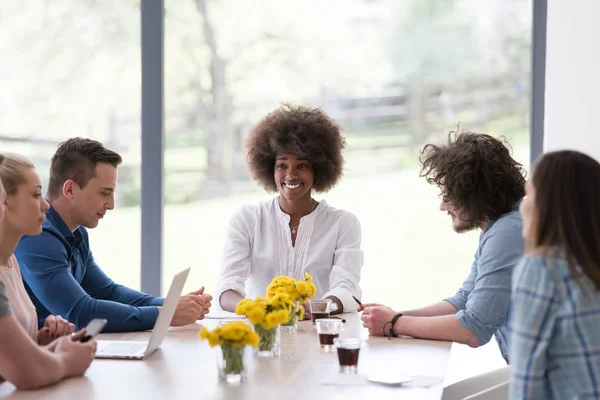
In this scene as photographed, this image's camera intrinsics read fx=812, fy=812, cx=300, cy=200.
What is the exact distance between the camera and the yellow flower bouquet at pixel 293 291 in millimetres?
2646

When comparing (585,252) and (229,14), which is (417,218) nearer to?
(229,14)

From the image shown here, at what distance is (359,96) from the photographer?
4676 mm

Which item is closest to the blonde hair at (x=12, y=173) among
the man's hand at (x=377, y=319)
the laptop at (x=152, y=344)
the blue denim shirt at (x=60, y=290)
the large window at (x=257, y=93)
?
the blue denim shirt at (x=60, y=290)

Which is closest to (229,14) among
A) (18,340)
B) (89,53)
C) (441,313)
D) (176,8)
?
(176,8)

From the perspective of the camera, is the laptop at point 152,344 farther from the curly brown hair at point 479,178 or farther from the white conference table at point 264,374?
the curly brown hair at point 479,178

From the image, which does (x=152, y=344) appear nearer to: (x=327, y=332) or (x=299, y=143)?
(x=327, y=332)

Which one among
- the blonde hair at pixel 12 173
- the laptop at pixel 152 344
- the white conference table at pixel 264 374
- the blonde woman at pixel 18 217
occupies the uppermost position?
the blonde hair at pixel 12 173

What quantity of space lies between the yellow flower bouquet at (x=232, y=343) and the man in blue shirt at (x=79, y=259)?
29.9 inches

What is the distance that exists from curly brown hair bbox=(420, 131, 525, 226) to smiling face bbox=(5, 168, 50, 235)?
4.21ft

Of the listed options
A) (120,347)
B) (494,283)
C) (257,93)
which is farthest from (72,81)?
(494,283)

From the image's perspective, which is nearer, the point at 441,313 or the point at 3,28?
the point at 441,313

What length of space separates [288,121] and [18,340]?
2.01 meters

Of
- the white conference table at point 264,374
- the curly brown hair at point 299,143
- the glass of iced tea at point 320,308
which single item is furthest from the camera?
the curly brown hair at point 299,143

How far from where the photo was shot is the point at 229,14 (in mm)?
4668
